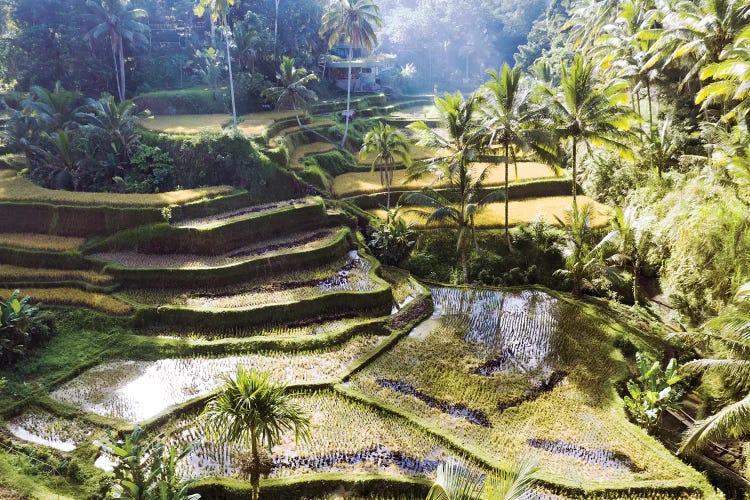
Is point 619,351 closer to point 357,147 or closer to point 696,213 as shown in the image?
point 696,213

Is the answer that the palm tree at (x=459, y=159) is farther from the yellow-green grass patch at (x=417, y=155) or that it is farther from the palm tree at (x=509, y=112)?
the yellow-green grass patch at (x=417, y=155)

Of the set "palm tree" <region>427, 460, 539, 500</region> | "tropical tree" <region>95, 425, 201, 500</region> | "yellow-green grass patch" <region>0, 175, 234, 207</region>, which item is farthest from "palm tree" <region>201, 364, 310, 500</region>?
"yellow-green grass patch" <region>0, 175, 234, 207</region>

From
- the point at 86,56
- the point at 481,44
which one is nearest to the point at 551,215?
the point at 86,56

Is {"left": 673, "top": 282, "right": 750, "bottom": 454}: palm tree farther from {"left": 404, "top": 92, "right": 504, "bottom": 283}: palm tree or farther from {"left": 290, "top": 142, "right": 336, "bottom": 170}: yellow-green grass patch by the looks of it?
{"left": 290, "top": 142, "right": 336, "bottom": 170}: yellow-green grass patch

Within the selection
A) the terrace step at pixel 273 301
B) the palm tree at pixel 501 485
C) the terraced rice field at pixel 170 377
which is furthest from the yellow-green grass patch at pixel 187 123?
the palm tree at pixel 501 485

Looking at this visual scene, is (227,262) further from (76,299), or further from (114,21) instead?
(114,21)
